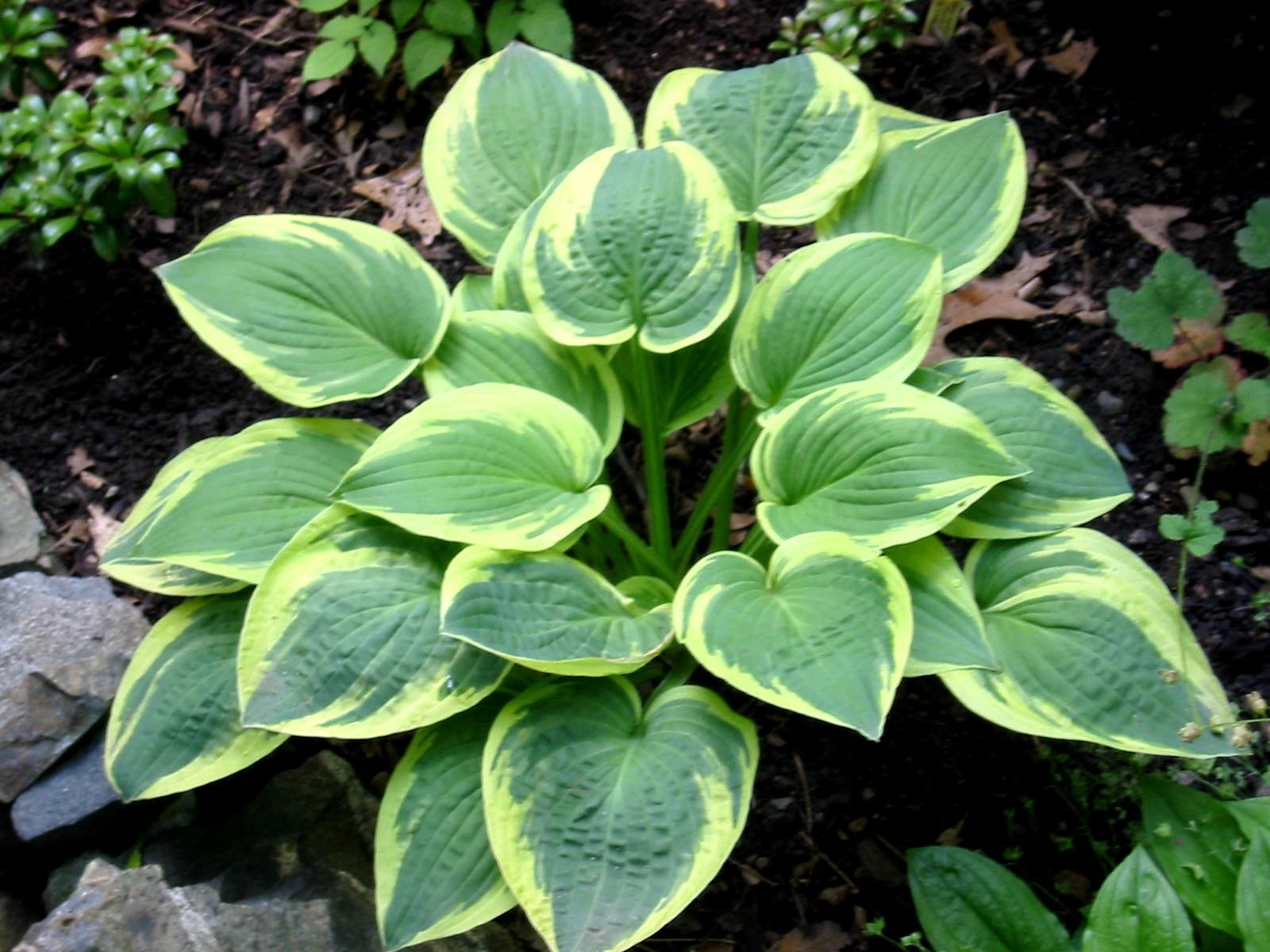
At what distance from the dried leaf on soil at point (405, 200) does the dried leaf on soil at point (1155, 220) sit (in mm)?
1535

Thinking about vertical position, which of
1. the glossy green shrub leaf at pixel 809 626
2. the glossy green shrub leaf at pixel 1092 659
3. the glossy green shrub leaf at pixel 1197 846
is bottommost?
the glossy green shrub leaf at pixel 1197 846

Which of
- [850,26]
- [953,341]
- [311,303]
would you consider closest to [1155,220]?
[953,341]

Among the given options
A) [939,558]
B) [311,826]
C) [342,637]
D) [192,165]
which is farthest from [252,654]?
[192,165]

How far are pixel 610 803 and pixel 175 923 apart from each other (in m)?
0.59

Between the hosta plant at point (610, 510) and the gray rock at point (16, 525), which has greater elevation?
the hosta plant at point (610, 510)

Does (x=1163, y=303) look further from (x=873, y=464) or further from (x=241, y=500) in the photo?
(x=241, y=500)

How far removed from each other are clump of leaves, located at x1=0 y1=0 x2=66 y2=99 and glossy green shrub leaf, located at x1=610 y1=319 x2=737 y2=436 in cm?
141

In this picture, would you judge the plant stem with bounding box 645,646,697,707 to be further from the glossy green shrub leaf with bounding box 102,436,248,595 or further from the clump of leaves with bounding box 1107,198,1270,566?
the clump of leaves with bounding box 1107,198,1270,566

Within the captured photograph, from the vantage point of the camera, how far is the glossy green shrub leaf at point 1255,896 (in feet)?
4.27

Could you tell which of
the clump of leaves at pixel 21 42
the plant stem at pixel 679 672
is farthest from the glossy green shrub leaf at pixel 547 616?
the clump of leaves at pixel 21 42

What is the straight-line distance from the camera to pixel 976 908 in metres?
1.47

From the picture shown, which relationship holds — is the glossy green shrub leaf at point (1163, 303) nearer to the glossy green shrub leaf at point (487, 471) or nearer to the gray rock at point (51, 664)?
the glossy green shrub leaf at point (487, 471)

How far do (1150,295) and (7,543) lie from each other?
2.16m

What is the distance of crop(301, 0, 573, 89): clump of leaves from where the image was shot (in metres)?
2.34
